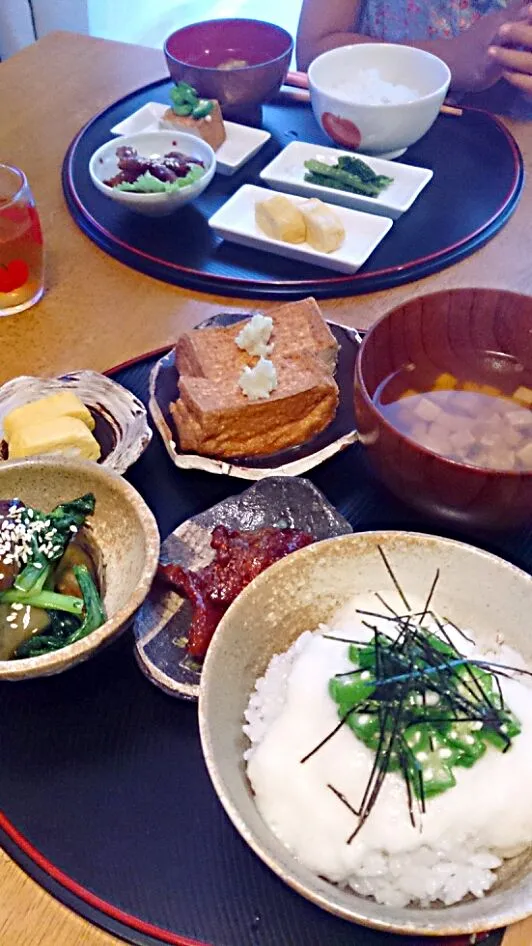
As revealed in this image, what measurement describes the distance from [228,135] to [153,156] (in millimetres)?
255

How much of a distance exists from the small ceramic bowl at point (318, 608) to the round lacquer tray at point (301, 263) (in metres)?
0.87

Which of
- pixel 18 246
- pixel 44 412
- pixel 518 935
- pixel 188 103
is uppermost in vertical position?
pixel 188 103

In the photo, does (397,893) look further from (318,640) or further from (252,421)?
(252,421)

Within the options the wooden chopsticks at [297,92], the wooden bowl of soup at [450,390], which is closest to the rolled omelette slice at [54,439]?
the wooden bowl of soup at [450,390]

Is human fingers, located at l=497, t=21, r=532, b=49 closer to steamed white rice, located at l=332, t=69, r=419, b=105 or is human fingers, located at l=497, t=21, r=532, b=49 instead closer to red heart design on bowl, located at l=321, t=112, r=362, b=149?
steamed white rice, located at l=332, t=69, r=419, b=105

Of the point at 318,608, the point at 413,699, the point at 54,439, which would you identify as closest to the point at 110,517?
the point at 54,439

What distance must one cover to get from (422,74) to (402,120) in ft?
1.02

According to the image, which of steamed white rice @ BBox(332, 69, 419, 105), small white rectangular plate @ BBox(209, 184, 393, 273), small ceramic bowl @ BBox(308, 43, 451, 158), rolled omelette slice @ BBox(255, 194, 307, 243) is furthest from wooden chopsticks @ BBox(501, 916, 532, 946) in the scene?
steamed white rice @ BBox(332, 69, 419, 105)

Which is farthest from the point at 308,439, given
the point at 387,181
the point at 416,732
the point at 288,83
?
the point at 288,83

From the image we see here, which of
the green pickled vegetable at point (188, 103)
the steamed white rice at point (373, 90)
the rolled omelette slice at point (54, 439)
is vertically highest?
the green pickled vegetable at point (188, 103)

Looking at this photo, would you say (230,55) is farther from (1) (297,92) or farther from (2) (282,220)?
(2) (282,220)

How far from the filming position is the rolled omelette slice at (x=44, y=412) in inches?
50.6

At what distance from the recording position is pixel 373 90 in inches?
83.7

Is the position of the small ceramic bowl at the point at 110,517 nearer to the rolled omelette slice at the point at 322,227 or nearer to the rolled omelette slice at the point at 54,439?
the rolled omelette slice at the point at 54,439
